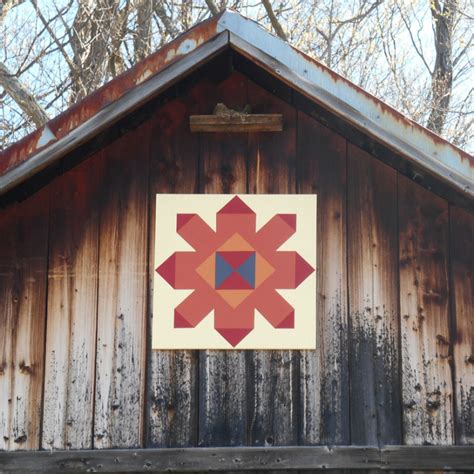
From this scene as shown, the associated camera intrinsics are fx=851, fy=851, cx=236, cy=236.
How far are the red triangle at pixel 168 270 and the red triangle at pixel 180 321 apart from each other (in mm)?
160

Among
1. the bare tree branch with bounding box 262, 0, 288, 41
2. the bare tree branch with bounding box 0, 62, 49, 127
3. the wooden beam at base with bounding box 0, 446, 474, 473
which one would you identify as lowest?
the wooden beam at base with bounding box 0, 446, 474, 473

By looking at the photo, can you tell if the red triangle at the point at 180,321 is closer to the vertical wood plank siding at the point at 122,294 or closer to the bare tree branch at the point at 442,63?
the vertical wood plank siding at the point at 122,294

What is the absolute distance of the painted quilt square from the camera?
4.48m

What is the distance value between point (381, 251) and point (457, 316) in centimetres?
52

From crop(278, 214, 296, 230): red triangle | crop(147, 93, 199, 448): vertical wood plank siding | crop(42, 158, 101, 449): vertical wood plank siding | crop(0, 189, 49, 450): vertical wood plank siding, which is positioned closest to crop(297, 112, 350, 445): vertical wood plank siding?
crop(278, 214, 296, 230): red triangle

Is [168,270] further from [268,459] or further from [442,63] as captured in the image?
[442,63]

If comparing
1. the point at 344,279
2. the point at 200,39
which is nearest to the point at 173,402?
the point at 344,279

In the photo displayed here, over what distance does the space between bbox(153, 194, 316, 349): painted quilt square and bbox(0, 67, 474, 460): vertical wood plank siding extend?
6 cm

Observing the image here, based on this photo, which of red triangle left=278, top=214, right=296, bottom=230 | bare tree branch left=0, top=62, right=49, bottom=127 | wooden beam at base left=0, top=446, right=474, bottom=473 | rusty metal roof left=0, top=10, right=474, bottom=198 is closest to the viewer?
rusty metal roof left=0, top=10, right=474, bottom=198

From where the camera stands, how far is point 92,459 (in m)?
4.38

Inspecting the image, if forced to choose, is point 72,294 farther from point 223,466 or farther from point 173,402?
point 223,466

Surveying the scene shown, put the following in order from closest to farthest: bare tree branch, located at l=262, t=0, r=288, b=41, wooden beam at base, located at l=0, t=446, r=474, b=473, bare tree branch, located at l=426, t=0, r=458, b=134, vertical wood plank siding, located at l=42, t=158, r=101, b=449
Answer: wooden beam at base, located at l=0, t=446, r=474, b=473 → vertical wood plank siding, located at l=42, t=158, r=101, b=449 → bare tree branch, located at l=262, t=0, r=288, b=41 → bare tree branch, located at l=426, t=0, r=458, b=134

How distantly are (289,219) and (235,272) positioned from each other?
408 millimetres

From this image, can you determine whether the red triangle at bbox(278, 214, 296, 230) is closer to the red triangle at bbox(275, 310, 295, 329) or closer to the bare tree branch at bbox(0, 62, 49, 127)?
the red triangle at bbox(275, 310, 295, 329)
